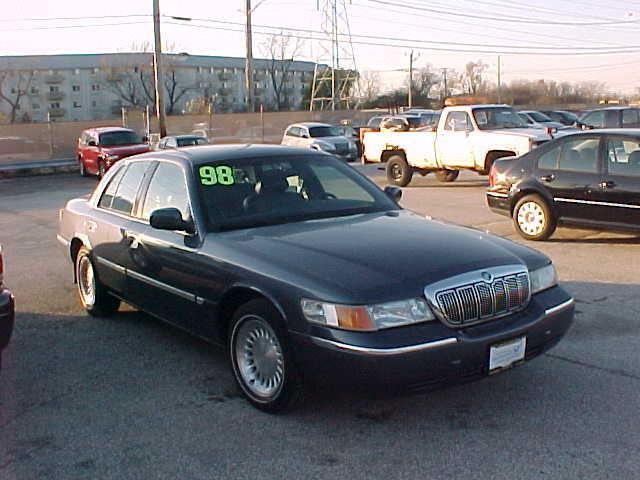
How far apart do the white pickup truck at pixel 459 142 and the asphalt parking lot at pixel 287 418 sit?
9851 mm

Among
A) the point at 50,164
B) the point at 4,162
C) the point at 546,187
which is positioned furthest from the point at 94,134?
the point at 546,187

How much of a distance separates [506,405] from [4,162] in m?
29.3

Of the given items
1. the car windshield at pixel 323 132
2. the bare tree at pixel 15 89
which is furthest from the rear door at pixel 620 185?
the bare tree at pixel 15 89

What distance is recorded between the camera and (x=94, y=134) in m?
26.4

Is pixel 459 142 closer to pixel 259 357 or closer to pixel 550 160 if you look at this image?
pixel 550 160

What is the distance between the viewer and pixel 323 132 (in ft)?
95.8

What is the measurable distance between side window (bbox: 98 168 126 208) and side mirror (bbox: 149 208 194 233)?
1686 mm

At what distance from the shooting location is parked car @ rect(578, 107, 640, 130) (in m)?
22.3

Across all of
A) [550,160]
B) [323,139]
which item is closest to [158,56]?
[323,139]

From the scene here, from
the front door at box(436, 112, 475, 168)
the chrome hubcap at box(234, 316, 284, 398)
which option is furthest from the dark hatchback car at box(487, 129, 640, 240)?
the front door at box(436, 112, 475, 168)

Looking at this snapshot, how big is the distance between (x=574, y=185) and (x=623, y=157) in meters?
0.67

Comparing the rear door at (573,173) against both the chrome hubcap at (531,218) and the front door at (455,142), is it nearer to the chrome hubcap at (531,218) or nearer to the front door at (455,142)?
the chrome hubcap at (531,218)

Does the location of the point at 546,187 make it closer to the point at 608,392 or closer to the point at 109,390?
the point at 608,392

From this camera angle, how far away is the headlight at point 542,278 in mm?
4758
